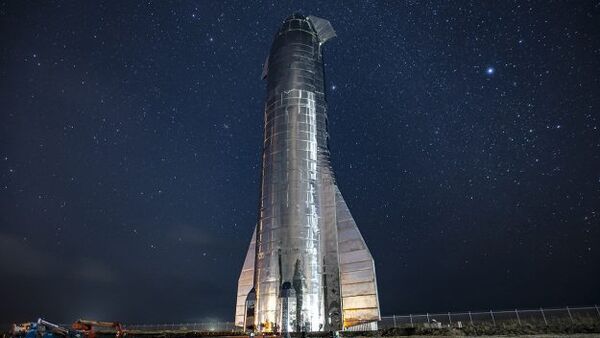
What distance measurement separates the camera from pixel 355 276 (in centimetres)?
2638

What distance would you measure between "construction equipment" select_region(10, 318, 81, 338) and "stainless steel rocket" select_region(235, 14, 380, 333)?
9917 millimetres

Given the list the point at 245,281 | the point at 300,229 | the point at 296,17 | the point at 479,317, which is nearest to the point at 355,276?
the point at 300,229

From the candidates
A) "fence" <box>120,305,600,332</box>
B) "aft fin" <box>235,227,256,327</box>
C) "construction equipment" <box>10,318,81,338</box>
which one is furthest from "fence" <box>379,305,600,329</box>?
"construction equipment" <box>10,318,81,338</box>

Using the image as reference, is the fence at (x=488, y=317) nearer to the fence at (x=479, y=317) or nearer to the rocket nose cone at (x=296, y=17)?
the fence at (x=479, y=317)

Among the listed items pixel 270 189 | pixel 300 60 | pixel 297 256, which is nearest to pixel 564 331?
pixel 297 256

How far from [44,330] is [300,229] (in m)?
14.6

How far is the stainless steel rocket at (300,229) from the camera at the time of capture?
23016 millimetres

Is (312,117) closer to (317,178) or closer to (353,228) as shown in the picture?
(317,178)

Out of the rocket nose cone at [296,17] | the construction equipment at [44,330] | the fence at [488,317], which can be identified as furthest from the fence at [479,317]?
the rocket nose cone at [296,17]

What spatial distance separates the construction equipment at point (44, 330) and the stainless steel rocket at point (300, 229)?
9.92m

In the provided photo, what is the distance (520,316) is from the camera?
30047 mm

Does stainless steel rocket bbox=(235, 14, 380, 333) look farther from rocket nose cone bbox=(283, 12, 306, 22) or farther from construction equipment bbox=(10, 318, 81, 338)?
construction equipment bbox=(10, 318, 81, 338)

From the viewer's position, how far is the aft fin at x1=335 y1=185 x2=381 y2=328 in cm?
2561

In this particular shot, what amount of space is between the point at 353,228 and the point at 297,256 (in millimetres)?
5643
